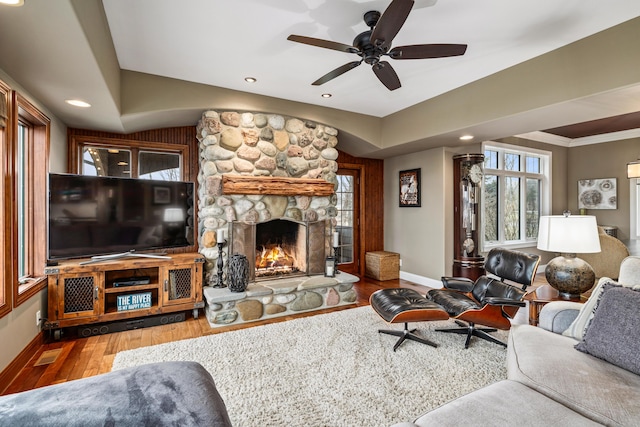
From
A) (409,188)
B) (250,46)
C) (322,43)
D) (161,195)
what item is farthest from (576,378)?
(409,188)

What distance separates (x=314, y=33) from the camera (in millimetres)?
2621

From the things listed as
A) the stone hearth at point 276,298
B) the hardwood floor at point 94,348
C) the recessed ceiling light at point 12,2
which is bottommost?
the hardwood floor at point 94,348

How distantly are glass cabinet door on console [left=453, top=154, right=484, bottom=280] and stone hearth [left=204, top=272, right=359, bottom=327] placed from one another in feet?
6.10

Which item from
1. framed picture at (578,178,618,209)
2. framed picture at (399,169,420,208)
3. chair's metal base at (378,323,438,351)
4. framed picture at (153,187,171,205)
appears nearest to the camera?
chair's metal base at (378,323,438,351)

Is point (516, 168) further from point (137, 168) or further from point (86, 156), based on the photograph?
point (86, 156)

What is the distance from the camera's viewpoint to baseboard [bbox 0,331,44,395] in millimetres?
2279

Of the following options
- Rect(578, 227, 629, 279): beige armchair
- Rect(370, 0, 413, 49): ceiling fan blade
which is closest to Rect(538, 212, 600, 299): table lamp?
Rect(370, 0, 413, 49): ceiling fan blade

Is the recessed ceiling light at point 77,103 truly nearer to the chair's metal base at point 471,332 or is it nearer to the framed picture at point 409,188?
the chair's metal base at point 471,332

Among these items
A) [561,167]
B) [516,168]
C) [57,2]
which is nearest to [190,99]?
[57,2]

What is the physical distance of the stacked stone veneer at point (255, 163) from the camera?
381 cm

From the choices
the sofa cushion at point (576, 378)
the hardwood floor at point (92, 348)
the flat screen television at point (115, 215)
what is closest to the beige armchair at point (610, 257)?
the sofa cushion at point (576, 378)

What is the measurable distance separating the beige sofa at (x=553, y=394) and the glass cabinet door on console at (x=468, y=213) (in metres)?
2.91

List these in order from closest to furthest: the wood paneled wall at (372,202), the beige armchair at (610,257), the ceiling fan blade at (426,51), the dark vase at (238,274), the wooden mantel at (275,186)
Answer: the ceiling fan blade at (426,51), the dark vase at (238,274), the wooden mantel at (275,186), the beige armchair at (610,257), the wood paneled wall at (372,202)

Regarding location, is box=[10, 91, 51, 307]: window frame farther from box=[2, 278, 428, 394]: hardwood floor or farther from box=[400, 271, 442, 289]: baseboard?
box=[400, 271, 442, 289]: baseboard
